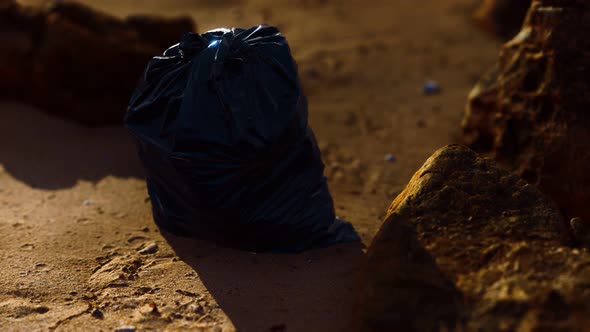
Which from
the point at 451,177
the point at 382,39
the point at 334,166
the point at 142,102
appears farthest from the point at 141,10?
the point at 451,177

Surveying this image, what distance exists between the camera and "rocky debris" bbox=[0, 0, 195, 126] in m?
4.16

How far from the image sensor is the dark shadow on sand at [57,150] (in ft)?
12.1

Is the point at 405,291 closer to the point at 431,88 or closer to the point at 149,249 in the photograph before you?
the point at 149,249

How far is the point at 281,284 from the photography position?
103 inches

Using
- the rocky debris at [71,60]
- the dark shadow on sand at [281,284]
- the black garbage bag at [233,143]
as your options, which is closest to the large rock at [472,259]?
the dark shadow on sand at [281,284]

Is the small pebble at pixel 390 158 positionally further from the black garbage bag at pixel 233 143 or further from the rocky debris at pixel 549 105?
the black garbage bag at pixel 233 143

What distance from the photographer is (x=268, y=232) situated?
276 centimetres

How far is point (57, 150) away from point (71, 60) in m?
0.62

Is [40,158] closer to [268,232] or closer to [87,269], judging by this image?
[87,269]

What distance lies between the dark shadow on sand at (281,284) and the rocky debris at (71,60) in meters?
1.66

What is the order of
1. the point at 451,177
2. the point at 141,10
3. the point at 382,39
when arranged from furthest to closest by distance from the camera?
the point at 141,10 → the point at 382,39 → the point at 451,177

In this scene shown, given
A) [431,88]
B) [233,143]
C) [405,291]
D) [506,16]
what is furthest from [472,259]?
[506,16]

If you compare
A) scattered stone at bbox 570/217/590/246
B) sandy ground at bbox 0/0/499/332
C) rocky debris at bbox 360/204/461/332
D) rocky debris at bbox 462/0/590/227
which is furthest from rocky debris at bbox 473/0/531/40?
rocky debris at bbox 360/204/461/332

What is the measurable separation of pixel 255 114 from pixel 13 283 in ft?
3.80
